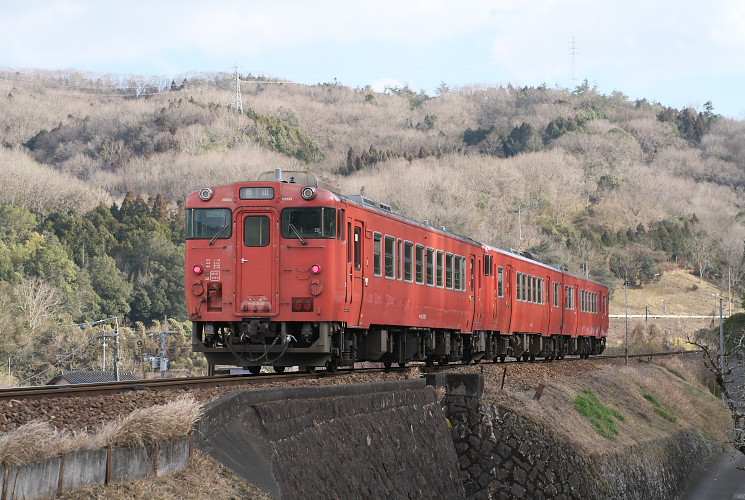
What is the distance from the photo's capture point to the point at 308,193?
63.5ft

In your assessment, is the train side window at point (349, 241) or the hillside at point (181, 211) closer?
the train side window at point (349, 241)

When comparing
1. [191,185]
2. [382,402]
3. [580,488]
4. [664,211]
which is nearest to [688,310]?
[664,211]

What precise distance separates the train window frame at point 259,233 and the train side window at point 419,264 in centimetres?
521

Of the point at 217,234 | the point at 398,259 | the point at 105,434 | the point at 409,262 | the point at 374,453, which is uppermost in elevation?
the point at 217,234

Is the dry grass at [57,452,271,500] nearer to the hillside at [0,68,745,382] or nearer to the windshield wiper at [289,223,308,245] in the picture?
the windshield wiper at [289,223,308,245]

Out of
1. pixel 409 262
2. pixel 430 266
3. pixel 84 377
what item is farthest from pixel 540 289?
pixel 84 377

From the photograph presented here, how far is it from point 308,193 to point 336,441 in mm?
6873

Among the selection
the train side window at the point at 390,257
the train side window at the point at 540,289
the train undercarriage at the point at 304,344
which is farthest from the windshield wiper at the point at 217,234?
the train side window at the point at 540,289

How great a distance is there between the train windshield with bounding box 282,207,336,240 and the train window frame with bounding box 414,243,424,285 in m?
4.86

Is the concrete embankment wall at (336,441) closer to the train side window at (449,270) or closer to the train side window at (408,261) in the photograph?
the train side window at (408,261)

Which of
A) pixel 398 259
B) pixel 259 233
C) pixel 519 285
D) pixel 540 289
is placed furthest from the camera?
pixel 540 289

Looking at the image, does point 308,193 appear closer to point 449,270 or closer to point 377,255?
point 377,255

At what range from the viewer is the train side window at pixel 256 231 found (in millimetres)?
19484

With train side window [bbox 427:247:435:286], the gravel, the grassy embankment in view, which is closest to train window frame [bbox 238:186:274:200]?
the gravel
